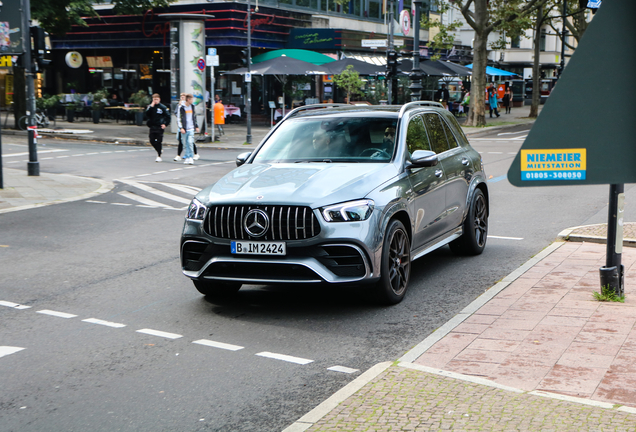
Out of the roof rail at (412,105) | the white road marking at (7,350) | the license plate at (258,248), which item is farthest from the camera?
the roof rail at (412,105)

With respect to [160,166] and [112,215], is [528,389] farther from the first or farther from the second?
[160,166]

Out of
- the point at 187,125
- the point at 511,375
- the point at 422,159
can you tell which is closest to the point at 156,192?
the point at 187,125

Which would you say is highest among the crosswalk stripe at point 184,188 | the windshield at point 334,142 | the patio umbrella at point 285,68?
the patio umbrella at point 285,68

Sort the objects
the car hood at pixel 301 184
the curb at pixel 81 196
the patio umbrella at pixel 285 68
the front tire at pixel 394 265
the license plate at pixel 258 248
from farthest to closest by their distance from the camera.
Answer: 1. the patio umbrella at pixel 285 68
2. the curb at pixel 81 196
3. the front tire at pixel 394 265
4. the car hood at pixel 301 184
5. the license plate at pixel 258 248

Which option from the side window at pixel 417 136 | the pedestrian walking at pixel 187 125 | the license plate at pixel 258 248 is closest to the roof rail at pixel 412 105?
the side window at pixel 417 136

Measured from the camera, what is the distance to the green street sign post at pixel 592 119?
523 centimetres

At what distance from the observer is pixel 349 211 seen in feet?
21.3

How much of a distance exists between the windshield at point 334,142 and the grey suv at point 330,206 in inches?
0.4

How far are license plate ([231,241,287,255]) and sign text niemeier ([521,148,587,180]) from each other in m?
2.11

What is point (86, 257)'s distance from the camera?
9.43 meters

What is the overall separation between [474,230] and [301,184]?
3.22 metres

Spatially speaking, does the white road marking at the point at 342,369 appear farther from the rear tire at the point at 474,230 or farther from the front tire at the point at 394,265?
the rear tire at the point at 474,230

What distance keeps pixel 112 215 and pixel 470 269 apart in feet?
21.4

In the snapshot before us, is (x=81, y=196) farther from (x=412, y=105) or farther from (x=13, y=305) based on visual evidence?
(x=412, y=105)
